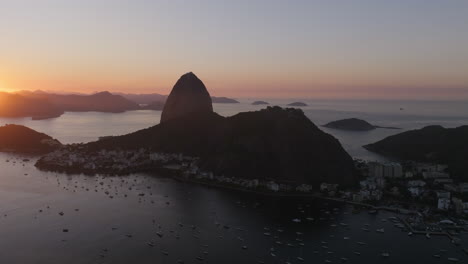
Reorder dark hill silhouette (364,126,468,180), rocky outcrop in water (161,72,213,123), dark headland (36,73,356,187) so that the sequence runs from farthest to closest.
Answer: rocky outcrop in water (161,72,213,123) < dark hill silhouette (364,126,468,180) < dark headland (36,73,356,187)

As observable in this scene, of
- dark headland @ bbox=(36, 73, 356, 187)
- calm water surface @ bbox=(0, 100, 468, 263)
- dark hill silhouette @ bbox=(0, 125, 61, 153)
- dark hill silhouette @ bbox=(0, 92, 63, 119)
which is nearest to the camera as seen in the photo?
calm water surface @ bbox=(0, 100, 468, 263)

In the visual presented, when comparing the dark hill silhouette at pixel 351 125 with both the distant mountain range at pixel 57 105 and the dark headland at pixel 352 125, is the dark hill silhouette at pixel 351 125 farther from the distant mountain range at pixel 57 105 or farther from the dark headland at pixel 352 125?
the distant mountain range at pixel 57 105

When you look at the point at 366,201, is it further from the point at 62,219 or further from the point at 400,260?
the point at 62,219

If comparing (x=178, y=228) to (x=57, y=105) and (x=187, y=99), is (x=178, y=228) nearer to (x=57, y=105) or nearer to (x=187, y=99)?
(x=187, y=99)

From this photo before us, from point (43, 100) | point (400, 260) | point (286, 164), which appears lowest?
point (400, 260)

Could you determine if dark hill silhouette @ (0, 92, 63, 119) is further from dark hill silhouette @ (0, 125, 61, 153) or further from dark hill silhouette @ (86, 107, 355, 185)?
dark hill silhouette @ (86, 107, 355, 185)

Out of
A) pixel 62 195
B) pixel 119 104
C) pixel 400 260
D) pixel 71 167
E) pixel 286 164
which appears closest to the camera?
pixel 400 260

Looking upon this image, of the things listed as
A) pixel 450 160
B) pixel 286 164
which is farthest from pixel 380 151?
pixel 286 164

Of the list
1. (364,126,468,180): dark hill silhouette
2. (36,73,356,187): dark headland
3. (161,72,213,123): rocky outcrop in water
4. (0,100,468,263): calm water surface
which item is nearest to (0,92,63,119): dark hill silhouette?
(161,72,213,123): rocky outcrop in water

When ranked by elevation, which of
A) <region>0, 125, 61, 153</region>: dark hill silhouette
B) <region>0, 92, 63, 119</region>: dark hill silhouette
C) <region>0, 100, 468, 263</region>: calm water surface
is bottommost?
<region>0, 100, 468, 263</region>: calm water surface
